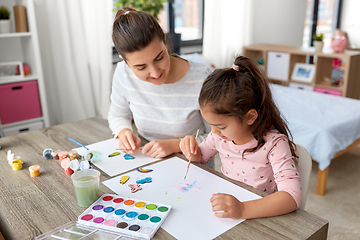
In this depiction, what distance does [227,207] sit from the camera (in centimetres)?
72

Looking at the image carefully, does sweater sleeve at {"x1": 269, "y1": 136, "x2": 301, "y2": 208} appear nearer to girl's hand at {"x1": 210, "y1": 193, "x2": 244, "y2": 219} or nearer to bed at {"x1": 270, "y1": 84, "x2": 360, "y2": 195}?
girl's hand at {"x1": 210, "y1": 193, "x2": 244, "y2": 219}

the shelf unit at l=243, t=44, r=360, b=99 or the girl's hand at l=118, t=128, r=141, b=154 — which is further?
the shelf unit at l=243, t=44, r=360, b=99

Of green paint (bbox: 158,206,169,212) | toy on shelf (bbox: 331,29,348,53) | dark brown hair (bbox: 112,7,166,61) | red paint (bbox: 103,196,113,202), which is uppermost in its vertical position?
dark brown hair (bbox: 112,7,166,61)

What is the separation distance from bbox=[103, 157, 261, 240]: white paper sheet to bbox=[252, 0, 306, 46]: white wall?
10.9ft

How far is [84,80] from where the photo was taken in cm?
272

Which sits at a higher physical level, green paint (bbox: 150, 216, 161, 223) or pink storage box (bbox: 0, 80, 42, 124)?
green paint (bbox: 150, 216, 161, 223)

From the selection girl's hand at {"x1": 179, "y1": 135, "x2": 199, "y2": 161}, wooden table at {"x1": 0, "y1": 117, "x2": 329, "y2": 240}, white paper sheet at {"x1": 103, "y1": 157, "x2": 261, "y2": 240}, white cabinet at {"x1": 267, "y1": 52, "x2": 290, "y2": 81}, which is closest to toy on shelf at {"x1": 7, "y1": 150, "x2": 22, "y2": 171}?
wooden table at {"x1": 0, "y1": 117, "x2": 329, "y2": 240}

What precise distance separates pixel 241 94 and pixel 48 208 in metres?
0.57

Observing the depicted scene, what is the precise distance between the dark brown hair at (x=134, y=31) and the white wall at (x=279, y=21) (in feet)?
10.2

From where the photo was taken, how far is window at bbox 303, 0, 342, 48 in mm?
4824

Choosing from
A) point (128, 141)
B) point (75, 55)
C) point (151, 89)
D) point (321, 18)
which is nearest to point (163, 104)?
point (151, 89)

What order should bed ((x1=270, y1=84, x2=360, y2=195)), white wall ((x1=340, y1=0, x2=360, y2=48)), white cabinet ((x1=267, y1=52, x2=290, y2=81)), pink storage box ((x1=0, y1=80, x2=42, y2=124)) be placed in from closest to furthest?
bed ((x1=270, y1=84, x2=360, y2=195)), pink storage box ((x1=0, y1=80, x2=42, y2=124)), white cabinet ((x1=267, y1=52, x2=290, y2=81)), white wall ((x1=340, y1=0, x2=360, y2=48))

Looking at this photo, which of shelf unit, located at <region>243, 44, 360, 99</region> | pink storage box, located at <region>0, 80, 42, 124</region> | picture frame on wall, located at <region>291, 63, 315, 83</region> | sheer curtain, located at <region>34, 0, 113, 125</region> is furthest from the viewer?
picture frame on wall, located at <region>291, 63, 315, 83</region>

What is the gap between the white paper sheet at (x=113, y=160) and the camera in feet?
3.30
